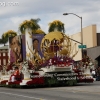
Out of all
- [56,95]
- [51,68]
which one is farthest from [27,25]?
[56,95]

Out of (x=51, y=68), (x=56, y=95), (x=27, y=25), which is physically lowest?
(x=56, y=95)

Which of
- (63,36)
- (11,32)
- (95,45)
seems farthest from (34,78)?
(95,45)

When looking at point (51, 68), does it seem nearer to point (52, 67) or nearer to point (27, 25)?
point (52, 67)

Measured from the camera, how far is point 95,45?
60.9 metres

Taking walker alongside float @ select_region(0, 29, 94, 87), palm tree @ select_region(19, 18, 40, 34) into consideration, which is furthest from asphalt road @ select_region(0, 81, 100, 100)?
palm tree @ select_region(19, 18, 40, 34)

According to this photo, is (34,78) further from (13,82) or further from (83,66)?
(83,66)

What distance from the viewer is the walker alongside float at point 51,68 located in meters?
28.0

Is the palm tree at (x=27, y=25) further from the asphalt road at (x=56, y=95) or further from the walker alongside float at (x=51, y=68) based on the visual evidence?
the asphalt road at (x=56, y=95)

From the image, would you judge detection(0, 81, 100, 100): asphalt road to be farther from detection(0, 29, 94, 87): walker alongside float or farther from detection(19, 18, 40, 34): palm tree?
detection(19, 18, 40, 34): palm tree

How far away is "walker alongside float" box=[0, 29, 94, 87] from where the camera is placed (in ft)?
91.9

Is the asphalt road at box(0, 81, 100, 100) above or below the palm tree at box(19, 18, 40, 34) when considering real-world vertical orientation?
below

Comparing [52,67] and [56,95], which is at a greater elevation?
[52,67]

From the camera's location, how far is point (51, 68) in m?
28.2

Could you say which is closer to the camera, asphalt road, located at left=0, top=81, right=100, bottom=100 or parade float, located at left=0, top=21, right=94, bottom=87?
asphalt road, located at left=0, top=81, right=100, bottom=100
